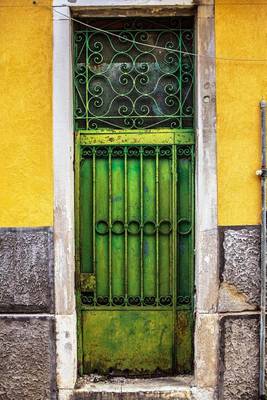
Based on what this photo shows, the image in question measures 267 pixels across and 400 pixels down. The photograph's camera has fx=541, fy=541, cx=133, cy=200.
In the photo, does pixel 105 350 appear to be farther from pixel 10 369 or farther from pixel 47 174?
pixel 47 174

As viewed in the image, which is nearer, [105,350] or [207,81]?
[207,81]

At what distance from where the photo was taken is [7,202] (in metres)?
4.49

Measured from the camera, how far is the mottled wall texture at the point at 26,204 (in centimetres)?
446

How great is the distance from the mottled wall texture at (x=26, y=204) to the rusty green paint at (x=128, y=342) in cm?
39

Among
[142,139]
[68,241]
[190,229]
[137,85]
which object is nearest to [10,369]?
[68,241]

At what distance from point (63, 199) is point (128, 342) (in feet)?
4.55

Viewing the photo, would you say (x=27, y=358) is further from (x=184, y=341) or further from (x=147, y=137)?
(x=147, y=137)

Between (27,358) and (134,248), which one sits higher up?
(134,248)

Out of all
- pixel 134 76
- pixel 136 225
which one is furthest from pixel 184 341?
pixel 134 76

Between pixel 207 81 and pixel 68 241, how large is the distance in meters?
1.75

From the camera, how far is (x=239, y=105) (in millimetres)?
4457

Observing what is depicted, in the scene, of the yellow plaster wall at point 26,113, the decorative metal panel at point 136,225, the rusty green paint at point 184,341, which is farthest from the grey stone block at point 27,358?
the rusty green paint at point 184,341

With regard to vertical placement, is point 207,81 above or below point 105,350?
above

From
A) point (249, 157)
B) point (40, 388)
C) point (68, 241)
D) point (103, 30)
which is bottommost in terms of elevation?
point (40, 388)
